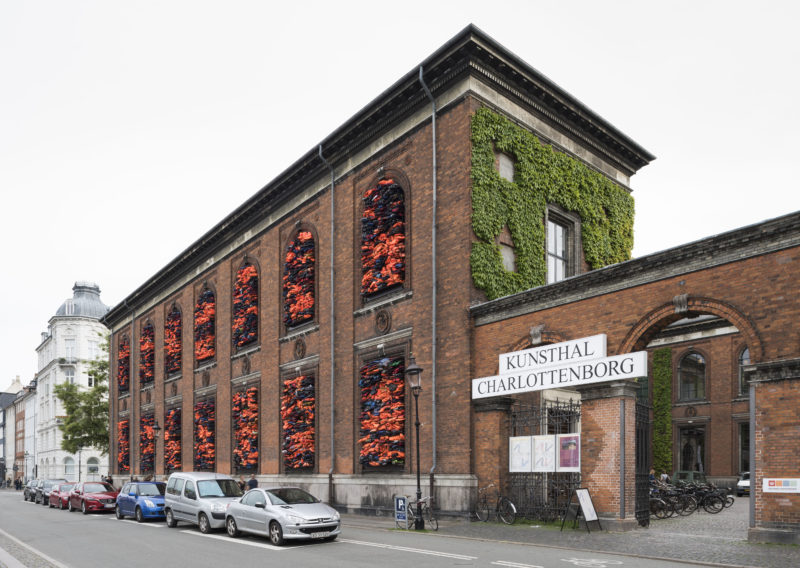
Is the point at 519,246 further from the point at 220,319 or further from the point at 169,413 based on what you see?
the point at 169,413

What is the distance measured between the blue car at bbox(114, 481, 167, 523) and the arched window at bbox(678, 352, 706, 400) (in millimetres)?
28621

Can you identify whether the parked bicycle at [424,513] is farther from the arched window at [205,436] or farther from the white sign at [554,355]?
the arched window at [205,436]

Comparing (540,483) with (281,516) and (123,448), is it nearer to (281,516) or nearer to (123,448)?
(281,516)

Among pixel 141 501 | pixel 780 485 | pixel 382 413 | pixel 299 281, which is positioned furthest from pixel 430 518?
pixel 299 281

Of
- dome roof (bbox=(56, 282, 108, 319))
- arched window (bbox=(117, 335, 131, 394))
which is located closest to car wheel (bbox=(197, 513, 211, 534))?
arched window (bbox=(117, 335, 131, 394))

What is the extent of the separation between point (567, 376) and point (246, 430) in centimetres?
1896

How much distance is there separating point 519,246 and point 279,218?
1300 cm

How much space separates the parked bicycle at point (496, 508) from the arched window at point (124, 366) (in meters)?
37.7

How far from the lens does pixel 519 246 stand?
22688 millimetres

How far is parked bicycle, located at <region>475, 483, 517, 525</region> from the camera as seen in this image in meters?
18.9

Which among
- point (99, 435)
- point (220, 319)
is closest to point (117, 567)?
point (220, 319)

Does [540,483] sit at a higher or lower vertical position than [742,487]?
higher

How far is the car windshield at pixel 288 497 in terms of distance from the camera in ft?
56.2

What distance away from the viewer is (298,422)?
28750mm
